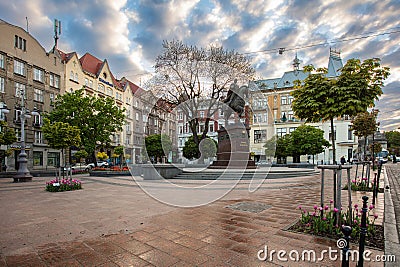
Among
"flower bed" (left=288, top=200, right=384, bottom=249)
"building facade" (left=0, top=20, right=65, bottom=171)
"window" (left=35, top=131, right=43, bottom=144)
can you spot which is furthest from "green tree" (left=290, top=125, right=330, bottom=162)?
"window" (left=35, top=131, right=43, bottom=144)

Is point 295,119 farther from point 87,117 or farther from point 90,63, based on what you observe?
point 90,63

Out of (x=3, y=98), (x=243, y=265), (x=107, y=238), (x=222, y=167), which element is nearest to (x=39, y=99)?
(x=3, y=98)

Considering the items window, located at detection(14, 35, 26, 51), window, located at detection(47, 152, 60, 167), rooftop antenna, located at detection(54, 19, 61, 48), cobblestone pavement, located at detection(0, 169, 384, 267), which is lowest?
window, located at detection(47, 152, 60, 167)

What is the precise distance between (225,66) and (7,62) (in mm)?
27496

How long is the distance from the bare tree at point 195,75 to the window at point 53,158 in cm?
2100

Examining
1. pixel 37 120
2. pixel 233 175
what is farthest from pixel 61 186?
pixel 37 120

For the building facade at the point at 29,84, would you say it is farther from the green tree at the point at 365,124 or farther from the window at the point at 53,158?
the green tree at the point at 365,124

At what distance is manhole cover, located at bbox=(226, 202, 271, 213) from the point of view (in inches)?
267

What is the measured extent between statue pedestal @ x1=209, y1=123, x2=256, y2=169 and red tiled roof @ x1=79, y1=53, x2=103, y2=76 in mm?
36858

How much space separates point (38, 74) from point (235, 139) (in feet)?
106

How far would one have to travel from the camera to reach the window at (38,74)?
3388cm

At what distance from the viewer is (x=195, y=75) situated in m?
24.2

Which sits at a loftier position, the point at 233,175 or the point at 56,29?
the point at 56,29

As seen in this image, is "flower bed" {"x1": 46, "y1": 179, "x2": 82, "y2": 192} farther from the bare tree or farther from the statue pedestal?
the bare tree
